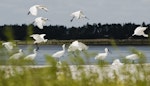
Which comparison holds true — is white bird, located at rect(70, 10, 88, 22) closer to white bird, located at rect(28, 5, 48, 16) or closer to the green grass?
white bird, located at rect(28, 5, 48, 16)

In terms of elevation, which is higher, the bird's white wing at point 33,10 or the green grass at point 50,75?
the bird's white wing at point 33,10

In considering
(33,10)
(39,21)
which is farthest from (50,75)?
(39,21)

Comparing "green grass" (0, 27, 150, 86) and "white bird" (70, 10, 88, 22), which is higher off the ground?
"white bird" (70, 10, 88, 22)

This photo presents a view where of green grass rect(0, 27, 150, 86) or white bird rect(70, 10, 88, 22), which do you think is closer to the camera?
green grass rect(0, 27, 150, 86)

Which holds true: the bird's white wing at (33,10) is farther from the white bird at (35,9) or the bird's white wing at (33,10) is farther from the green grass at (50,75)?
the green grass at (50,75)

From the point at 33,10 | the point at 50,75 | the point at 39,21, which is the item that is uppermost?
the point at 33,10

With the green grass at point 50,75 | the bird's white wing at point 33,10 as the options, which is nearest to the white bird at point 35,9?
the bird's white wing at point 33,10

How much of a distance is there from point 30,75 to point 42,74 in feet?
1.11

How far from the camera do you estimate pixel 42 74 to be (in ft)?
16.4

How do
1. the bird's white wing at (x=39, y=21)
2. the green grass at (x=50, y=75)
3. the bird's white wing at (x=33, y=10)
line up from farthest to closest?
1. the bird's white wing at (x=39, y=21)
2. the bird's white wing at (x=33, y=10)
3. the green grass at (x=50, y=75)

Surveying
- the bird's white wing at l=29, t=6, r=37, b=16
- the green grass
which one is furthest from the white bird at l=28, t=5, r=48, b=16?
the green grass

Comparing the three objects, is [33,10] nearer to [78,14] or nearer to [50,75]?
[78,14]

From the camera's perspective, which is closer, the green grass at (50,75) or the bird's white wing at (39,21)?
→ the green grass at (50,75)

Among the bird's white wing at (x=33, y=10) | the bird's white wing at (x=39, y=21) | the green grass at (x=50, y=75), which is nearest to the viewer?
the green grass at (x=50, y=75)
